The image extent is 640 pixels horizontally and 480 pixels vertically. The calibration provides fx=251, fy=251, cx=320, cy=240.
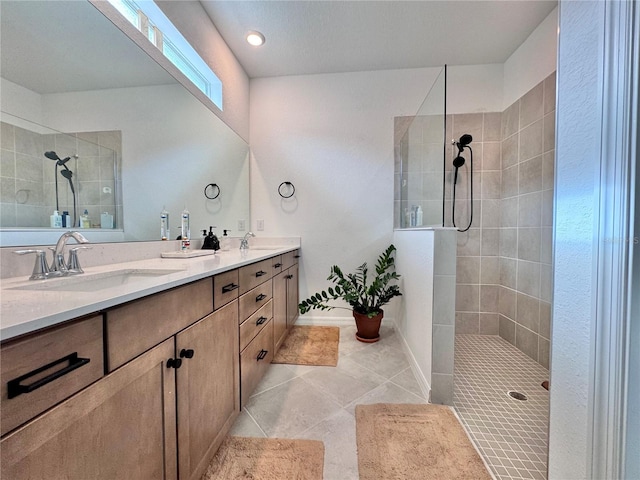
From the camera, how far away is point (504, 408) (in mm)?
1381

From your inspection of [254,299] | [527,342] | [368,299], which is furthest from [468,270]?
[254,299]

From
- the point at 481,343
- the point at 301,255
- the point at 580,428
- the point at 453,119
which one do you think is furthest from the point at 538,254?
the point at 301,255

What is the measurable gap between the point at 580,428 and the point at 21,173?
69.1 inches

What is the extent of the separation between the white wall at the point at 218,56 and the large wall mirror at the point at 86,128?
15.1 inches

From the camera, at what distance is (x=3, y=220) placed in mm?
826

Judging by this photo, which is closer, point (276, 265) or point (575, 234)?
point (575, 234)

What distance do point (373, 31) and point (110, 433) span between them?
276 cm

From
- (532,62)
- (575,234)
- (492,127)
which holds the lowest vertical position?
(575,234)

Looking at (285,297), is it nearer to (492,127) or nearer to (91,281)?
(91,281)

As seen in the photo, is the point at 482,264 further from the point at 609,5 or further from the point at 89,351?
the point at 89,351

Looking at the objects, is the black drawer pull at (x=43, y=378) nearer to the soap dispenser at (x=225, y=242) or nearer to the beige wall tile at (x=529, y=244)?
the soap dispenser at (x=225, y=242)

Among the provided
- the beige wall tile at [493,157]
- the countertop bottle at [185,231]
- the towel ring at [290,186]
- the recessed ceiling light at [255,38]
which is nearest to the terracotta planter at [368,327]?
the towel ring at [290,186]

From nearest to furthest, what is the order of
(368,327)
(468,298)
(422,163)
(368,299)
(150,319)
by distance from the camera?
(150,319) → (422,163) → (368,327) → (368,299) → (468,298)

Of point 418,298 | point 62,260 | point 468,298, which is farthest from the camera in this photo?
point 468,298
